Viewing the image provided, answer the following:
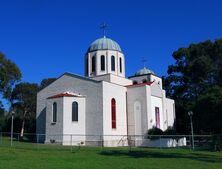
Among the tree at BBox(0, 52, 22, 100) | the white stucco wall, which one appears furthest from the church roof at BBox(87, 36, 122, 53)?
the tree at BBox(0, 52, 22, 100)

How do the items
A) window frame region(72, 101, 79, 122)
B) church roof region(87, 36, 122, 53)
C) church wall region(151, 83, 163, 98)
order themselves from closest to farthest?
1. window frame region(72, 101, 79, 122)
2. church wall region(151, 83, 163, 98)
3. church roof region(87, 36, 122, 53)

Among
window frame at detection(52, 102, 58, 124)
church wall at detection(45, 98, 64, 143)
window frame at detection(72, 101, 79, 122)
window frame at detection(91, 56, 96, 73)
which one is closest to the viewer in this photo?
church wall at detection(45, 98, 64, 143)

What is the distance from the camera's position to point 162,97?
4519cm

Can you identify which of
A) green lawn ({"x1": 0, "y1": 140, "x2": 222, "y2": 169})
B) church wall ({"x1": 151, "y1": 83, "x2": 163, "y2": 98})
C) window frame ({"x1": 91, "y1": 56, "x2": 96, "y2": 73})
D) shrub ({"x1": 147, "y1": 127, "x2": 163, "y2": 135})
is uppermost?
window frame ({"x1": 91, "y1": 56, "x2": 96, "y2": 73})

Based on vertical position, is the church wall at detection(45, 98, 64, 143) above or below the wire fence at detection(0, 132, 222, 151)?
above

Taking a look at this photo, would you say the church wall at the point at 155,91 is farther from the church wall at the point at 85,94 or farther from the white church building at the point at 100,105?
the church wall at the point at 85,94

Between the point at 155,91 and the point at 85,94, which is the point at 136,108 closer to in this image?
the point at 155,91

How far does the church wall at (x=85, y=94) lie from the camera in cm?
3641

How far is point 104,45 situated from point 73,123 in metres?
14.1

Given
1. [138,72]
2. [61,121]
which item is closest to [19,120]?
[138,72]

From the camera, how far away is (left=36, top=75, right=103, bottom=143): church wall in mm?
36406

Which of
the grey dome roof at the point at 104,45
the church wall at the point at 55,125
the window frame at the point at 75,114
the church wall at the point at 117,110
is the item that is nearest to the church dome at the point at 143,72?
the grey dome roof at the point at 104,45

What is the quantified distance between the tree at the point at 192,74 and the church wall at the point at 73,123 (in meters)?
22.6

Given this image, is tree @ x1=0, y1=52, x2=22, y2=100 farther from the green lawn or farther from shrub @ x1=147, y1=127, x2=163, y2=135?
the green lawn
